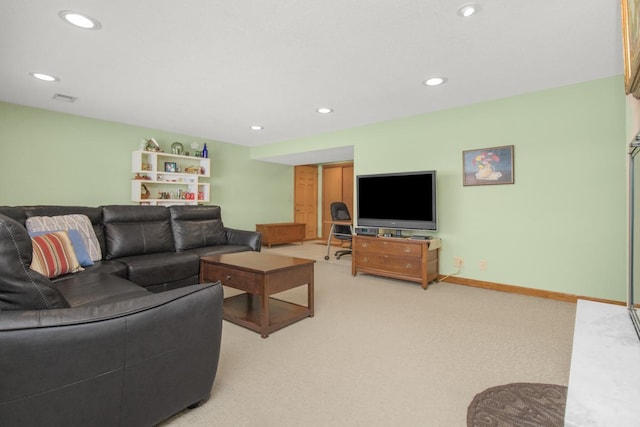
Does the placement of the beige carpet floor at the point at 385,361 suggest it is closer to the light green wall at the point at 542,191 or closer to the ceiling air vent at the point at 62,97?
the light green wall at the point at 542,191

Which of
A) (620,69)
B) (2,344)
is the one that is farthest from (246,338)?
(620,69)

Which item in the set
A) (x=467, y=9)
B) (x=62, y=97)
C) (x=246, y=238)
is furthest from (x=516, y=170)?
(x=62, y=97)

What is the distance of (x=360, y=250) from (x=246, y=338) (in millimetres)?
2226

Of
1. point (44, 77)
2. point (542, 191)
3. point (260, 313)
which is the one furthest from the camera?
point (542, 191)

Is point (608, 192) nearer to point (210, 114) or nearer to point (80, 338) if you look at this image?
point (80, 338)

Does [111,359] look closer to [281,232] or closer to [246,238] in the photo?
[246,238]

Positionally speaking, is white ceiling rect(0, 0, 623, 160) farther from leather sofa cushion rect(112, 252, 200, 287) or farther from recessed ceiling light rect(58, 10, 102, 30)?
leather sofa cushion rect(112, 252, 200, 287)

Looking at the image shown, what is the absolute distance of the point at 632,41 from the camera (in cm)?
99

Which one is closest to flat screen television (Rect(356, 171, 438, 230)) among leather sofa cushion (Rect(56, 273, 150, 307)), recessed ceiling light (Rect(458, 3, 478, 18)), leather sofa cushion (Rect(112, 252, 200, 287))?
recessed ceiling light (Rect(458, 3, 478, 18))

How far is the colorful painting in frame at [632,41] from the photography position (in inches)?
35.0

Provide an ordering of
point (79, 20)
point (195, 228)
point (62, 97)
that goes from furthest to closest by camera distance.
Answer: point (195, 228) → point (62, 97) → point (79, 20)

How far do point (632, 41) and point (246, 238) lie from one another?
370 centimetres

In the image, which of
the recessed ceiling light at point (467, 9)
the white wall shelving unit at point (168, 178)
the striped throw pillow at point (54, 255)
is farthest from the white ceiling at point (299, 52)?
the striped throw pillow at point (54, 255)

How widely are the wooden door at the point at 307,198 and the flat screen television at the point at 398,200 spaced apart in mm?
3367
